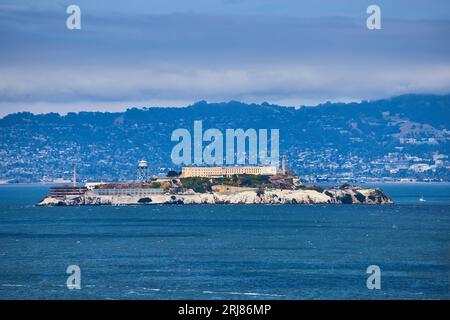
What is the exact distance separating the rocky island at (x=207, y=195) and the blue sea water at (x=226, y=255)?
36.1m

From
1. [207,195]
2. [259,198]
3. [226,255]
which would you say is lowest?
[226,255]

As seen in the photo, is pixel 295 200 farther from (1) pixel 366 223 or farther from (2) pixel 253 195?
(1) pixel 366 223

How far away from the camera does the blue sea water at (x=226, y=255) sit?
63781 millimetres

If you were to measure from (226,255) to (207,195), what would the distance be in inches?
3905

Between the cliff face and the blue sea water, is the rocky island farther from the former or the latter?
the blue sea water

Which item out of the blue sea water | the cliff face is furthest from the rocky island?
the blue sea water

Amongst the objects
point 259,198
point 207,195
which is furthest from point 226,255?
point 207,195

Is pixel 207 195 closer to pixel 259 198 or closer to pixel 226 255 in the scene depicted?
pixel 259 198

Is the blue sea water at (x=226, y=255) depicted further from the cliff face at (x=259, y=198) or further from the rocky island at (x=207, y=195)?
the cliff face at (x=259, y=198)

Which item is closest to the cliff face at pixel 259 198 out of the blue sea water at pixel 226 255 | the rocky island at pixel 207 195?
the rocky island at pixel 207 195

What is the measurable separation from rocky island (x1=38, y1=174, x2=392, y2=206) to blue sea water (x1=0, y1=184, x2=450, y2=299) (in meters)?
36.1

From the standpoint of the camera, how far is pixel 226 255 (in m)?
83.8

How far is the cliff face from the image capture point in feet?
591

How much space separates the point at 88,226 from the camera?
4742 inches
